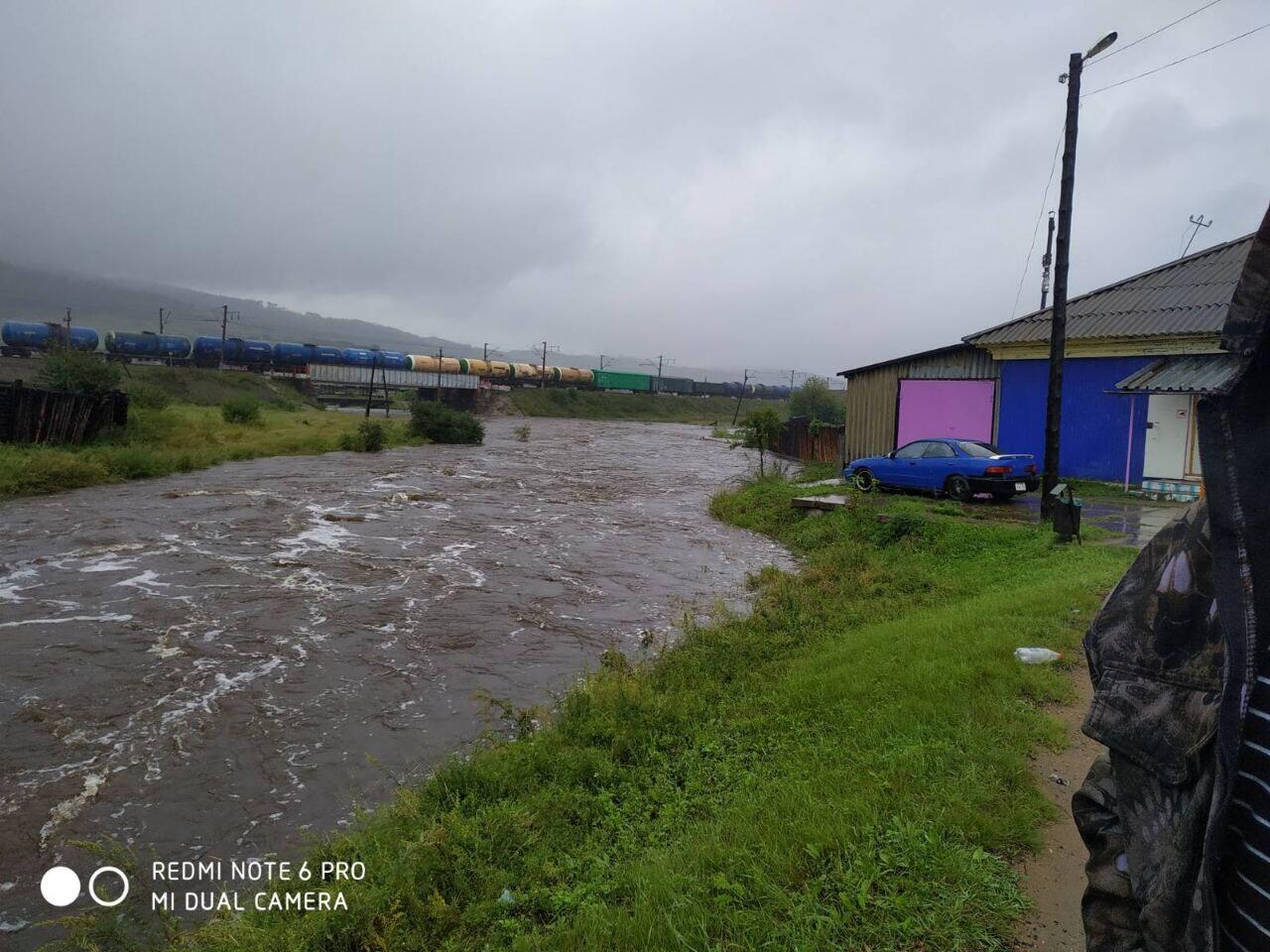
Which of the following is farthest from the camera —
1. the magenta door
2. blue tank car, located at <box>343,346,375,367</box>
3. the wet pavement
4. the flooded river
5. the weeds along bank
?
blue tank car, located at <box>343,346,375,367</box>

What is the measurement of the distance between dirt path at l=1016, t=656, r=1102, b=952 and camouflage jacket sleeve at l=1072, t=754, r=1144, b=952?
1.27m

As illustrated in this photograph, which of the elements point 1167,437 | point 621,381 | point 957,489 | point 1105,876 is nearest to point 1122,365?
point 1167,437

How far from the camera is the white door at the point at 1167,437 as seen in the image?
15625 mm

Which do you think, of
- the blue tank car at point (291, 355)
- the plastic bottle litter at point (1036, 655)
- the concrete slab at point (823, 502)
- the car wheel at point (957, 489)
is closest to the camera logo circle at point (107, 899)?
the plastic bottle litter at point (1036, 655)

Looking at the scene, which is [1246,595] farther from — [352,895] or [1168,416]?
[1168,416]

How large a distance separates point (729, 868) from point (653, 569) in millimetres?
9779

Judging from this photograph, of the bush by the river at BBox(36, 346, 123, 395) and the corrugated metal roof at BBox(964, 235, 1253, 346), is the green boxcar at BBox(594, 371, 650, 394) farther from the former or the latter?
the corrugated metal roof at BBox(964, 235, 1253, 346)

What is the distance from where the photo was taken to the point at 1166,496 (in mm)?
15391

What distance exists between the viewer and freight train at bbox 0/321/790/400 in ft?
181

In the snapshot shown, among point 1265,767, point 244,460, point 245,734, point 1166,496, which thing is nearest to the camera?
point 1265,767

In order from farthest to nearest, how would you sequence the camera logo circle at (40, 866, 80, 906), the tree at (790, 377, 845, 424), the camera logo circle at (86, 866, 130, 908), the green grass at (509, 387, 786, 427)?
the green grass at (509, 387, 786, 427) → the tree at (790, 377, 845, 424) → the camera logo circle at (40, 866, 80, 906) → the camera logo circle at (86, 866, 130, 908)

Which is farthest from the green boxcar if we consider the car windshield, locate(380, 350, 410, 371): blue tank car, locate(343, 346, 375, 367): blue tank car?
the car windshield

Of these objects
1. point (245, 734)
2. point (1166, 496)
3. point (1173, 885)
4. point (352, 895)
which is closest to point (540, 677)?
point (245, 734)

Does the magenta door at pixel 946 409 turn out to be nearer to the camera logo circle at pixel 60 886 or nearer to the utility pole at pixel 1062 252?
the utility pole at pixel 1062 252
